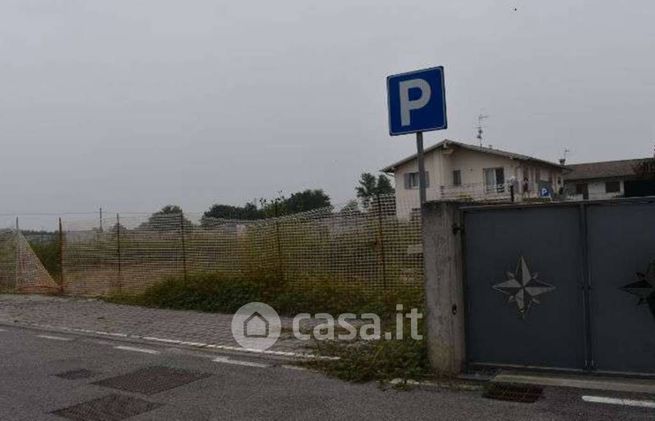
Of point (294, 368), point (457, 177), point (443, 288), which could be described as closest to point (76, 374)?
point (294, 368)

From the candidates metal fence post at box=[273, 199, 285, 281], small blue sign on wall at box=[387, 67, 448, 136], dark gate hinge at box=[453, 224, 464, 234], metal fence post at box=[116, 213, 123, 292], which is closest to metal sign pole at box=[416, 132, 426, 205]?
small blue sign on wall at box=[387, 67, 448, 136]

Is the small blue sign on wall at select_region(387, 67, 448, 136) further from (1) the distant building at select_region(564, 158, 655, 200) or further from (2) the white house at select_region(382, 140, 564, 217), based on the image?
(1) the distant building at select_region(564, 158, 655, 200)

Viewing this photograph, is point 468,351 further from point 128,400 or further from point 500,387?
point 128,400

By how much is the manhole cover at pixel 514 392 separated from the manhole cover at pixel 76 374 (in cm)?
453

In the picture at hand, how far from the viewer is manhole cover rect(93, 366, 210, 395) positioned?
659cm

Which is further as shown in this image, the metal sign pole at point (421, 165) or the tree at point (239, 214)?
the tree at point (239, 214)

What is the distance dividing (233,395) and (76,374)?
235cm

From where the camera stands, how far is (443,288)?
21.2 feet

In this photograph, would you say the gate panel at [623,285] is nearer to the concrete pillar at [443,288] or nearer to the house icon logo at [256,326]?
the concrete pillar at [443,288]

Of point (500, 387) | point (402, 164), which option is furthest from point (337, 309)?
point (402, 164)

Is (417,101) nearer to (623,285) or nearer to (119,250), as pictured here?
(623,285)

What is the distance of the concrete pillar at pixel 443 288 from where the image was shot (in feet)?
21.1

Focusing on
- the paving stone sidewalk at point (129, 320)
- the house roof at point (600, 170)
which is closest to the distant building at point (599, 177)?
the house roof at point (600, 170)

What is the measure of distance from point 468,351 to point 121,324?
665 centimetres
